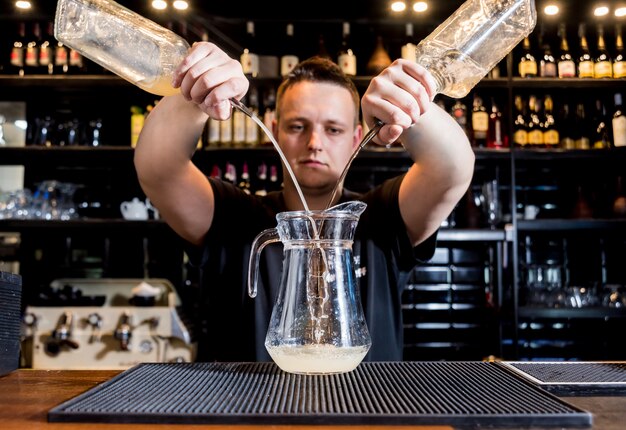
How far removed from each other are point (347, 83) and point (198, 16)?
171 cm

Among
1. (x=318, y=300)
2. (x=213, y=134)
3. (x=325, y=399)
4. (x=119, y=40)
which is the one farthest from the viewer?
(x=213, y=134)

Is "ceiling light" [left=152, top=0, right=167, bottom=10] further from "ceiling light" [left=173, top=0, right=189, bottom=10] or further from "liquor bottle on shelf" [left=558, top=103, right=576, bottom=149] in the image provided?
"liquor bottle on shelf" [left=558, top=103, right=576, bottom=149]

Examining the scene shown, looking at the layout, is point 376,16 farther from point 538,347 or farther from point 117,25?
point 117,25

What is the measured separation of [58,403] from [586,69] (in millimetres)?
2968

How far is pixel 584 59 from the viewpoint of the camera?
3.09m

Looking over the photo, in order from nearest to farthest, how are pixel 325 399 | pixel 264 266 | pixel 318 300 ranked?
pixel 325 399
pixel 318 300
pixel 264 266

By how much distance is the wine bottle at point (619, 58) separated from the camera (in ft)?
9.82

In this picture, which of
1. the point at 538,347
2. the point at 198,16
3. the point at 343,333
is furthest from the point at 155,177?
the point at 538,347

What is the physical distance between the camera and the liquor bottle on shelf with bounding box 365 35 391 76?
3.04m

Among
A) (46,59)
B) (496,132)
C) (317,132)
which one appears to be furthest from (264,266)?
(46,59)

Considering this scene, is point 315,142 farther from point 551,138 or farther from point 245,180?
point 551,138

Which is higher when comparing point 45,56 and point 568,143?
point 45,56

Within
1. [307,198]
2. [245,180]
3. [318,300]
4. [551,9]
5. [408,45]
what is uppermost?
[551,9]

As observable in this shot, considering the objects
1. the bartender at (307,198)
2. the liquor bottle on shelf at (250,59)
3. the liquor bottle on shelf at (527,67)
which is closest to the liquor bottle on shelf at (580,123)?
the liquor bottle on shelf at (527,67)
